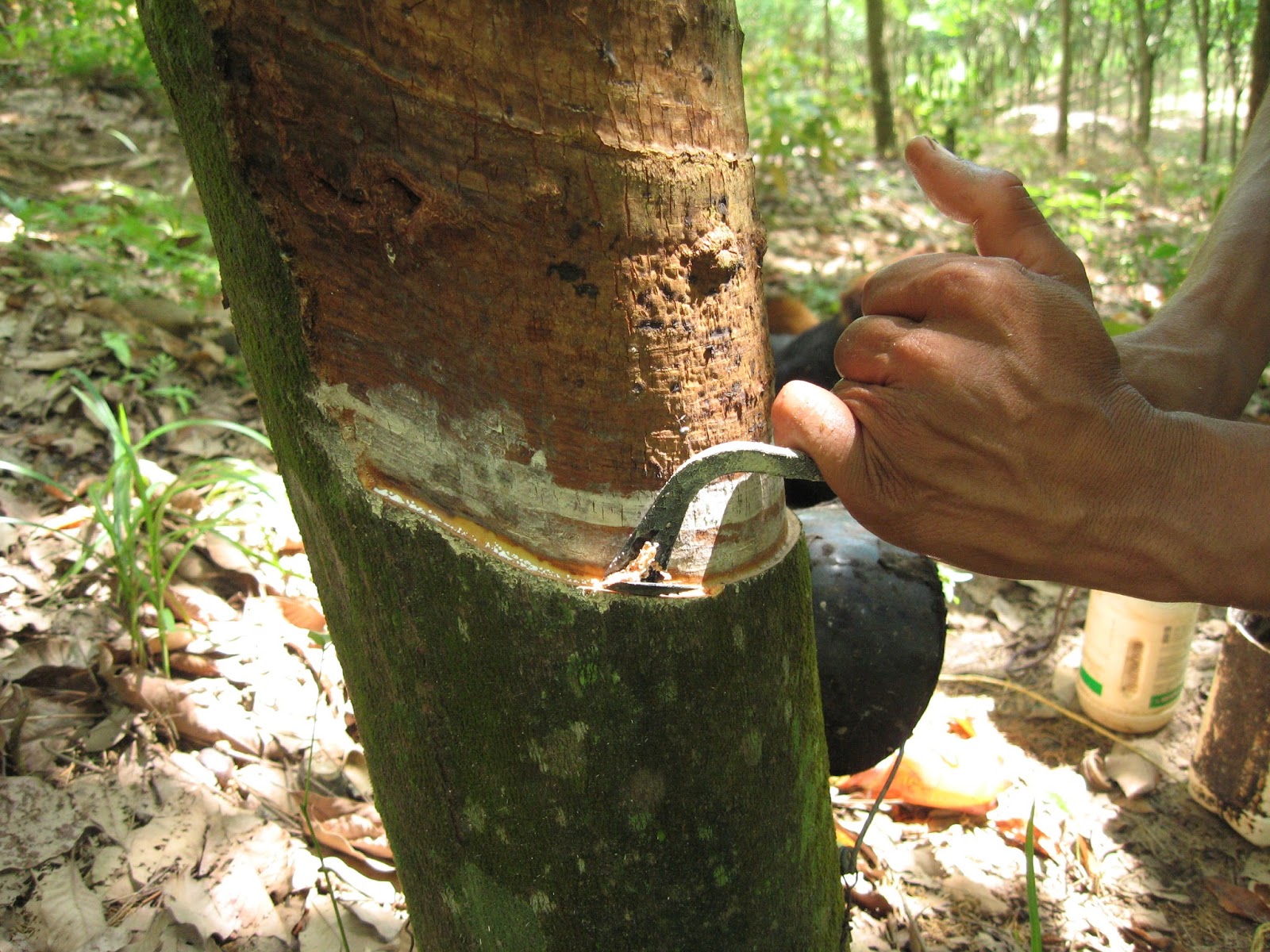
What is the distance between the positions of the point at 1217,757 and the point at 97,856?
2.47 m

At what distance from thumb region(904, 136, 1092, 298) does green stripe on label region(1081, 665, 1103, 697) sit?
1.81 meters

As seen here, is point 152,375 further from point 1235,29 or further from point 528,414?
point 1235,29

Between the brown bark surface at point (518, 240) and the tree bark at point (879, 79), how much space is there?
324 inches

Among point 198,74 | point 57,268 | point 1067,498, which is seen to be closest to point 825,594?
point 1067,498

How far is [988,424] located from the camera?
30.5 inches

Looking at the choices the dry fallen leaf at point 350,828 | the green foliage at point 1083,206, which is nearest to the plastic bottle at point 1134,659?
the dry fallen leaf at point 350,828

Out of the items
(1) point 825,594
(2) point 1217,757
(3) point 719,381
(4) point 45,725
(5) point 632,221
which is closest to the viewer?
(5) point 632,221

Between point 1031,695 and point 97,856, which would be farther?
point 1031,695

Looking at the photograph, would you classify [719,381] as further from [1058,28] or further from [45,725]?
[1058,28]

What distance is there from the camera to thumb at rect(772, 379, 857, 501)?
790 mm

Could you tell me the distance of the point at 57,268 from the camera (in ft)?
9.59

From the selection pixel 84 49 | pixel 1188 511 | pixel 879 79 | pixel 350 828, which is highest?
pixel 84 49

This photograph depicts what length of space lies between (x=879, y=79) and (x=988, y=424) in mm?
8713

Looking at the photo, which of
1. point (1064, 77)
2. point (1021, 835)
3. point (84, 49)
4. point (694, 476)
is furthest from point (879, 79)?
point (694, 476)
